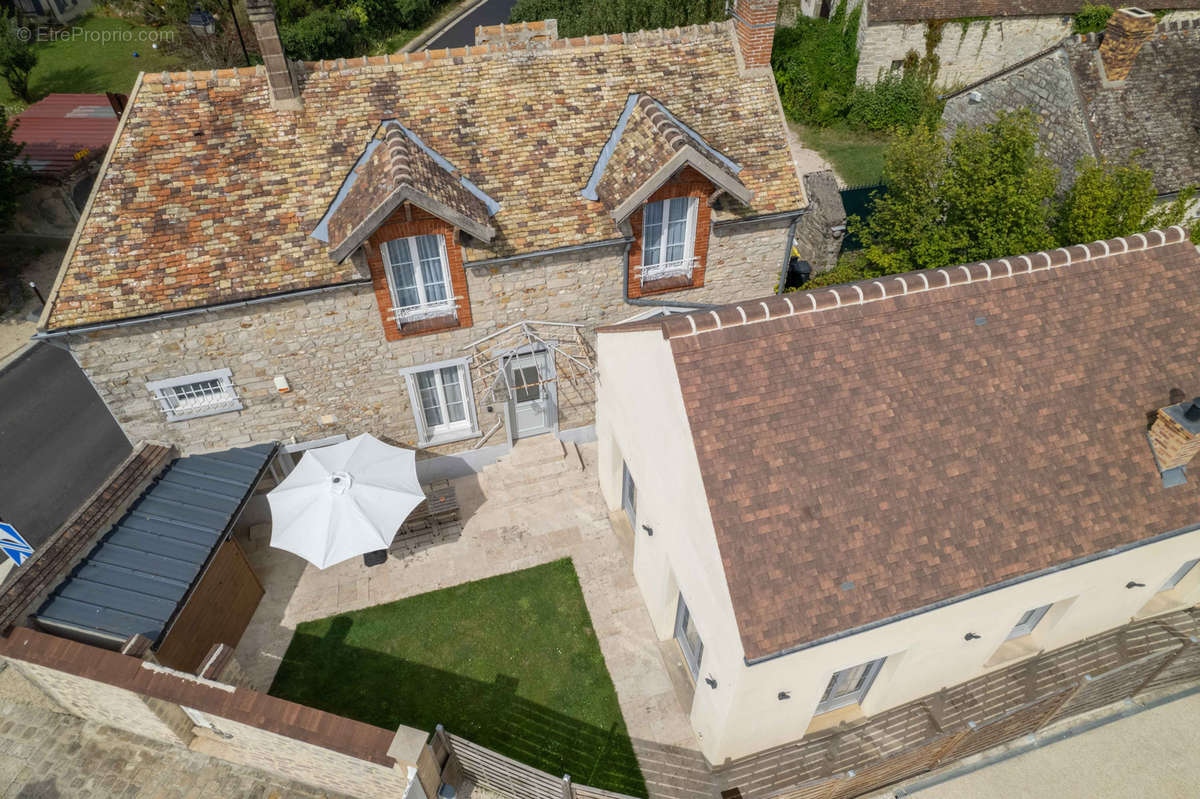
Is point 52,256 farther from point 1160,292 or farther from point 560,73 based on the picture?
point 1160,292

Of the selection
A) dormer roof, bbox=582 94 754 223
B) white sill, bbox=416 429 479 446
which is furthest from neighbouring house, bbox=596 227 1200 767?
white sill, bbox=416 429 479 446

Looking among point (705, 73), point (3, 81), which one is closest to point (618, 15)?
point (705, 73)

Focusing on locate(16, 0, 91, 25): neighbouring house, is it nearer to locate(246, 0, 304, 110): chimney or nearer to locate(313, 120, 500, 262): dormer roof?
locate(246, 0, 304, 110): chimney

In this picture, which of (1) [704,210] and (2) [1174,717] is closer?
(2) [1174,717]

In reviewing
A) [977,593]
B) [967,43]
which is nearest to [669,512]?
[977,593]

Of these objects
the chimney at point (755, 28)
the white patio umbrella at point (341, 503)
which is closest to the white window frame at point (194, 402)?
the white patio umbrella at point (341, 503)
